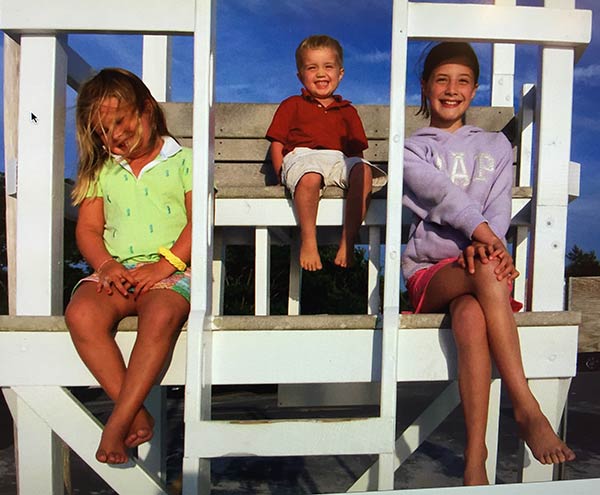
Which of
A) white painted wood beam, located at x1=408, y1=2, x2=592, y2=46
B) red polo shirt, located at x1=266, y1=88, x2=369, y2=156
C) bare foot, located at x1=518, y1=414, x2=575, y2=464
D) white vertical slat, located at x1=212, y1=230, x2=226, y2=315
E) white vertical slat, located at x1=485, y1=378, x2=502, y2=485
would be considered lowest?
white vertical slat, located at x1=485, y1=378, x2=502, y2=485

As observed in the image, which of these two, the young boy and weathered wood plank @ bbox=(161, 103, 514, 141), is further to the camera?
weathered wood plank @ bbox=(161, 103, 514, 141)

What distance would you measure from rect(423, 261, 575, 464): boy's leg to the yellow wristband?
0.84 metres

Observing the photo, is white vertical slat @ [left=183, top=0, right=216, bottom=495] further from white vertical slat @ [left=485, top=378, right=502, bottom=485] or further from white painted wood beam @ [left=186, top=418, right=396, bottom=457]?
white vertical slat @ [left=485, top=378, right=502, bottom=485]

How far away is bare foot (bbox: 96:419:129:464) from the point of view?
1.62m

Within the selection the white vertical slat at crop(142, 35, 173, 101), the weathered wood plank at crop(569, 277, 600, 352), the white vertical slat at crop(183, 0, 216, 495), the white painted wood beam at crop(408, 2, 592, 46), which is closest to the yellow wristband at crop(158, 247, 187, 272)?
the white vertical slat at crop(183, 0, 216, 495)

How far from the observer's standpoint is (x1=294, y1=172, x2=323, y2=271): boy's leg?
7.59 feet

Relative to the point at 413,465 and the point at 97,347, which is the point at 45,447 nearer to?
the point at 97,347

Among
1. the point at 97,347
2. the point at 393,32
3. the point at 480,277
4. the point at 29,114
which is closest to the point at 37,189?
the point at 29,114

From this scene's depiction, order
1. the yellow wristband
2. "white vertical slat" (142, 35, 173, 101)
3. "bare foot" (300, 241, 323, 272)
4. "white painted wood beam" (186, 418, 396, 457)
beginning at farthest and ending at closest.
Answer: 1. "white vertical slat" (142, 35, 173, 101)
2. "bare foot" (300, 241, 323, 272)
3. the yellow wristband
4. "white painted wood beam" (186, 418, 396, 457)

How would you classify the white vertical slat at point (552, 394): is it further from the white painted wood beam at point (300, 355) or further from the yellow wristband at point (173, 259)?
the yellow wristband at point (173, 259)

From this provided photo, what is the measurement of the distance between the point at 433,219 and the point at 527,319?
1.31 ft

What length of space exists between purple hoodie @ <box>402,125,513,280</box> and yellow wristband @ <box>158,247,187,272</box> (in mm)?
721

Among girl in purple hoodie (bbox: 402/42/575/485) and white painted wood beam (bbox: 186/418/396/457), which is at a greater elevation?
girl in purple hoodie (bbox: 402/42/575/485)

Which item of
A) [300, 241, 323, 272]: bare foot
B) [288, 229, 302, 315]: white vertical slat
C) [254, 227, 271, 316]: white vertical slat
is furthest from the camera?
[288, 229, 302, 315]: white vertical slat
